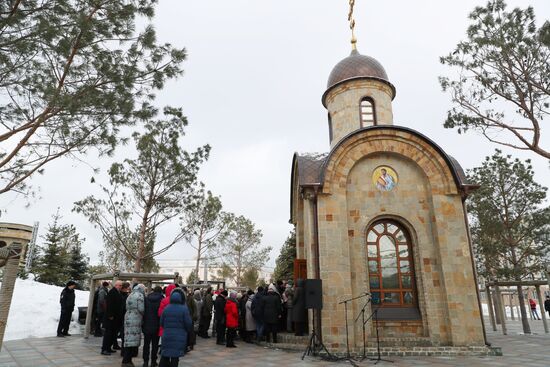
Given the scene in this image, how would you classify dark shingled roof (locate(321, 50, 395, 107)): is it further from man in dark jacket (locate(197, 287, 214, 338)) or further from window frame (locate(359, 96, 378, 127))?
man in dark jacket (locate(197, 287, 214, 338))

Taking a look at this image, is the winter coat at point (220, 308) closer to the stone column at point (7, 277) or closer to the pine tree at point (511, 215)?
the stone column at point (7, 277)

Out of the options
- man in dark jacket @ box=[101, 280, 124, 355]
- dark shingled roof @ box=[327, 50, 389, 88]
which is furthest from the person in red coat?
dark shingled roof @ box=[327, 50, 389, 88]

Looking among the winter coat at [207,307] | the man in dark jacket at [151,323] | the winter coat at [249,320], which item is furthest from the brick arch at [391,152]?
the man in dark jacket at [151,323]

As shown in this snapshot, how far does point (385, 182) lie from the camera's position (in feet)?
40.8

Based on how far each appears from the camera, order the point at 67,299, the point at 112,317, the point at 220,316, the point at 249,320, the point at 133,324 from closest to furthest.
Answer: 1. the point at 133,324
2. the point at 112,317
3. the point at 220,316
4. the point at 67,299
5. the point at 249,320

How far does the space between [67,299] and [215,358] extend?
579 cm

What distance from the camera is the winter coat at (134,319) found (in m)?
7.55

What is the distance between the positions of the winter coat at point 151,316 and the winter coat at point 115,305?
1983 mm

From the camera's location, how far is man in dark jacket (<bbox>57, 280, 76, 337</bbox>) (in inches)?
464

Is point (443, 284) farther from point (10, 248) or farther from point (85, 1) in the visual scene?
point (85, 1)

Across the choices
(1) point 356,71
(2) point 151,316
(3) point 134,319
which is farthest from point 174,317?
(1) point 356,71

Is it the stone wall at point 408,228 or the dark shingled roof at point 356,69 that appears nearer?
the stone wall at point 408,228

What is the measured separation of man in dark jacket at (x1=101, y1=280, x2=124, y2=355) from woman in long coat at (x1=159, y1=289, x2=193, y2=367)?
10.3 feet

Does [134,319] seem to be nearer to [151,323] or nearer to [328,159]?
[151,323]
